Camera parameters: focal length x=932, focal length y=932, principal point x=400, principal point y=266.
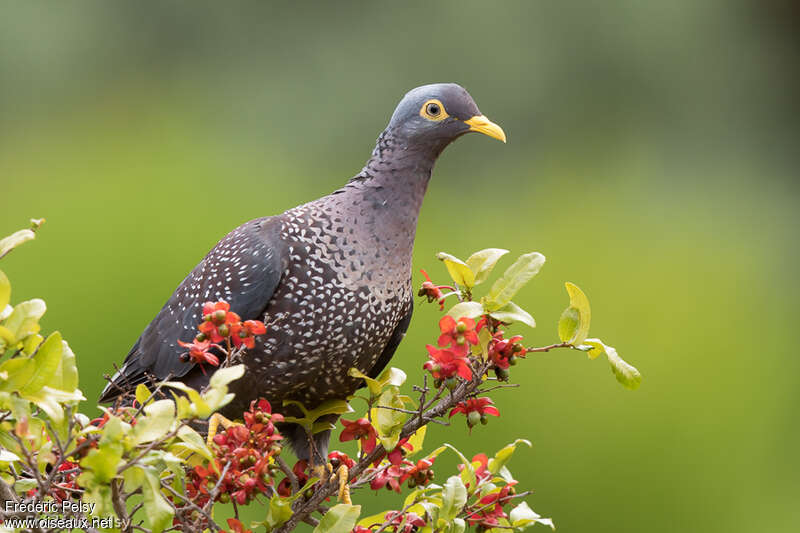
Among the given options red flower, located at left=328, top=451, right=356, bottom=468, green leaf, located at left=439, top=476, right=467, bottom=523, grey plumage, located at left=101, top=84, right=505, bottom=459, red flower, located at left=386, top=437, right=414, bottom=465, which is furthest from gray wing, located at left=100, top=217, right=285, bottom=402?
green leaf, located at left=439, top=476, right=467, bottom=523

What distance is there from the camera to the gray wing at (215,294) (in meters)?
1.58

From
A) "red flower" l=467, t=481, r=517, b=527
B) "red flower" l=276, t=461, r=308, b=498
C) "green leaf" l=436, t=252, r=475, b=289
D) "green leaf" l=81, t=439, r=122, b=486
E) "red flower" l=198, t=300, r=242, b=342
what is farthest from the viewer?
"red flower" l=276, t=461, r=308, b=498

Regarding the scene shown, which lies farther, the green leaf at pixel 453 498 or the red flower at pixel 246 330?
the green leaf at pixel 453 498

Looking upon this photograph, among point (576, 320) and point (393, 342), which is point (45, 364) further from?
point (393, 342)

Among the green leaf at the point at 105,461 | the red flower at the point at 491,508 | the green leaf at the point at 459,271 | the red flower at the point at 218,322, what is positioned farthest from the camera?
the red flower at the point at 491,508

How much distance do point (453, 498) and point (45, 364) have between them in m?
0.58

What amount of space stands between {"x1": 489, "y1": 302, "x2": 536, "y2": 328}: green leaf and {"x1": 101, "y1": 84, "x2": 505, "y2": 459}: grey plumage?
0.37m

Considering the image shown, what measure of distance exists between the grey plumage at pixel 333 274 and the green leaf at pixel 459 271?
31cm

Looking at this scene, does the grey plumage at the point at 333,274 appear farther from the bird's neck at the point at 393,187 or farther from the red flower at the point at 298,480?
the red flower at the point at 298,480

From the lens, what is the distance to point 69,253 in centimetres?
307

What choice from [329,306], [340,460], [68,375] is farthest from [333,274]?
[68,375]

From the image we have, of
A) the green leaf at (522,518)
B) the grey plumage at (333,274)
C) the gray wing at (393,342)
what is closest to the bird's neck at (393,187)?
the grey plumage at (333,274)

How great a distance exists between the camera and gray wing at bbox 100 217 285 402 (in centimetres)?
158

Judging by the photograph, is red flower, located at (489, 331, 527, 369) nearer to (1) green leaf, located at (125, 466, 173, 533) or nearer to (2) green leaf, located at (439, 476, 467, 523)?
(2) green leaf, located at (439, 476, 467, 523)
